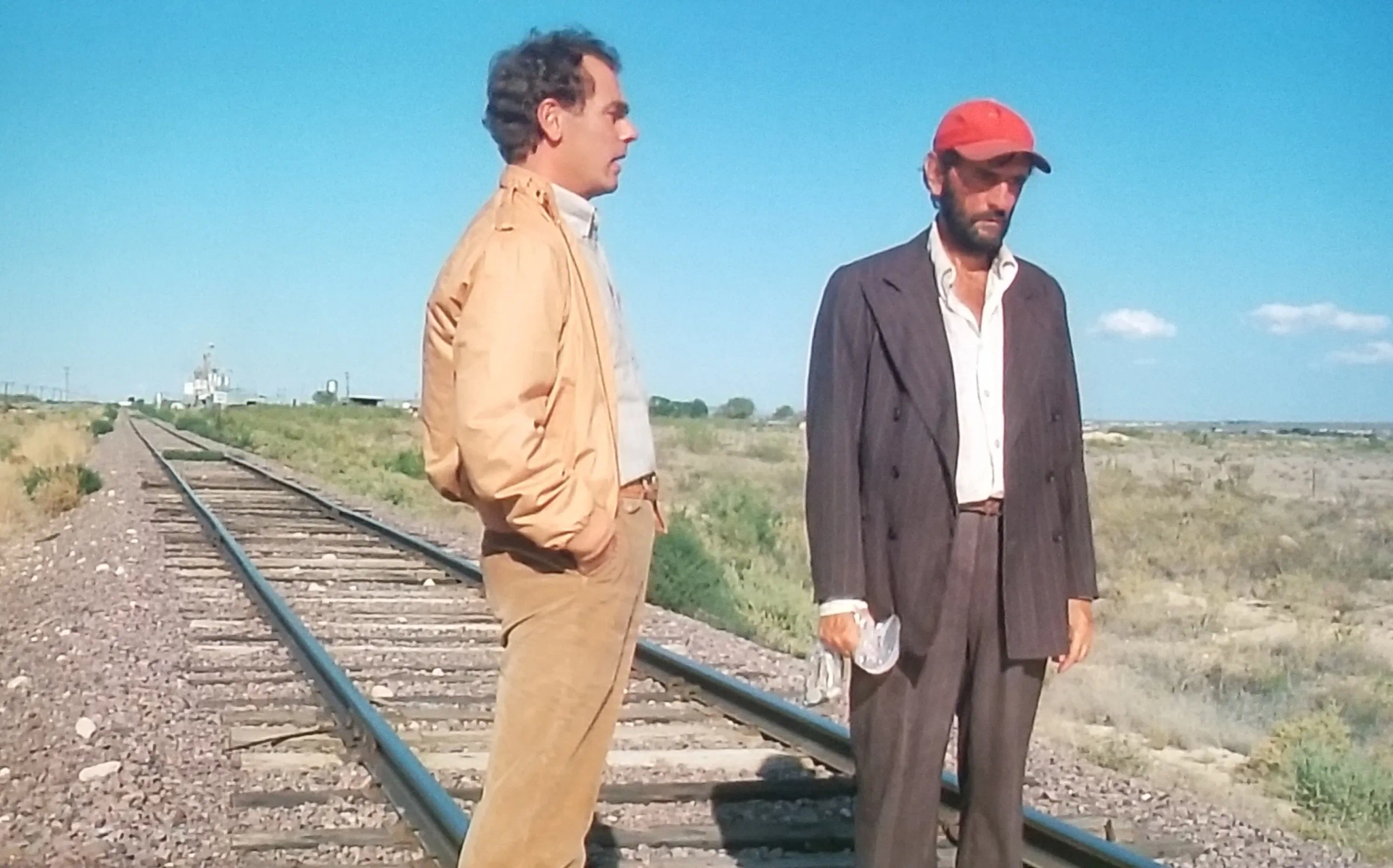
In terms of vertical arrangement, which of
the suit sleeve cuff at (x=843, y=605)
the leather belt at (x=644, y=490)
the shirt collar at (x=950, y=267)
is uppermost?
the shirt collar at (x=950, y=267)

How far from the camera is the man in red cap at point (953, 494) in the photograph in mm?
3971

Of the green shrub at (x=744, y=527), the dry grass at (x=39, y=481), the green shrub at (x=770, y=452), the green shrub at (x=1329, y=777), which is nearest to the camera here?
the green shrub at (x=1329, y=777)

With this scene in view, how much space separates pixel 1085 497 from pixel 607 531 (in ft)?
4.23

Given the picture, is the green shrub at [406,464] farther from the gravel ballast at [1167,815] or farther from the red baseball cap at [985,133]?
the red baseball cap at [985,133]

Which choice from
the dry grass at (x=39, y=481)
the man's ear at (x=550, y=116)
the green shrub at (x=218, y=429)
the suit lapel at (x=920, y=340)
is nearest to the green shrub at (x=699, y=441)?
the green shrub at (x=218, y=429)

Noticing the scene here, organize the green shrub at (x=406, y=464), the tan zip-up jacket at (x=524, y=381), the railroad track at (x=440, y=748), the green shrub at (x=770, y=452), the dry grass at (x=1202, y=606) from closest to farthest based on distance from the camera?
the tan zip-up jacket at (x=524, y=381) → the railroad track at (x=440, y=748) → the dry grass at (x=1202, y=606) → the green shrub at (x=406, y=464) → the green shrub at (x=770, y=452)

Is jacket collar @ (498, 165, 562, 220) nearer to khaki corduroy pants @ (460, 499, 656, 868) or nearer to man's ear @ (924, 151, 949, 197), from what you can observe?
khaki corduroy pants @ (460, 499, 656, 868)

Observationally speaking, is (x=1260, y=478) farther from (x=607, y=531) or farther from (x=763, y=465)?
(x=607, y=531)

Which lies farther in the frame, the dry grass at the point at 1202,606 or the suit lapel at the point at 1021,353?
the dry grass at the point at 1202,606

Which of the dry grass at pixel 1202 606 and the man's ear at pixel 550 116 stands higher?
the man's ear at pixel 550 116

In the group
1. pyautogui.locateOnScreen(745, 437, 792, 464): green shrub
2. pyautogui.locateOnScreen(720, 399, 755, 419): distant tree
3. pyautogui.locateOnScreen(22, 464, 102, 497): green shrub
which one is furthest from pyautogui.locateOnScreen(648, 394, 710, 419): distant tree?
pyautogui.locateOnScreen(22, 464, 102, 497): green shrub

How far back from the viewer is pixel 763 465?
166 feet

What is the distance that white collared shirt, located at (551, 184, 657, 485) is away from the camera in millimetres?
3572

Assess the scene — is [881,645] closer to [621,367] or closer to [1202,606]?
[621,367]
